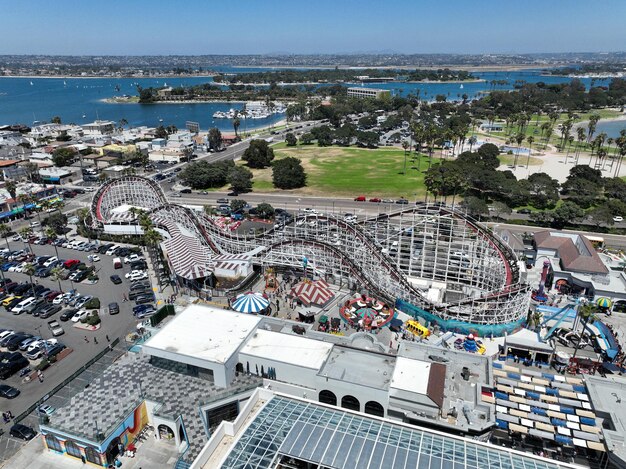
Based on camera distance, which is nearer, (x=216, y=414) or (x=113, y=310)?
(x=216, y=414)

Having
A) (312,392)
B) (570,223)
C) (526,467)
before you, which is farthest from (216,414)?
(570,223)

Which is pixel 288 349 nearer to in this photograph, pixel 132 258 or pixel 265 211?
pixel 132 258

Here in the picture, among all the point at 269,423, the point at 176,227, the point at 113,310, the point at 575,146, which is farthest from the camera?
the point at 575,146

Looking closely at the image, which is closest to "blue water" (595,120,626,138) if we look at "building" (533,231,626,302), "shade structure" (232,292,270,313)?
"building" (533,231,626,302)

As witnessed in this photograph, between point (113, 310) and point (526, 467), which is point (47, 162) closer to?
point (113, 310)

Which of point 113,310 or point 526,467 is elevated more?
point 526,467

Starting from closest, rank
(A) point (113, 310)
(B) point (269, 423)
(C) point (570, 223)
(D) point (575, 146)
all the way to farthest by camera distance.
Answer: (B) point (269, 423), (A) point (113, 310), (C) point (570, 223), (D) point (575, 146)

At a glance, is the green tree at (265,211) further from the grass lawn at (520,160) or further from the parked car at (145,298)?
the grass lawn at (520,160)

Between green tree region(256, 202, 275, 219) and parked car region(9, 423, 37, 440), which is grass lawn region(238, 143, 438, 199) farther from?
parked car region(9, 423, 37, 440)
